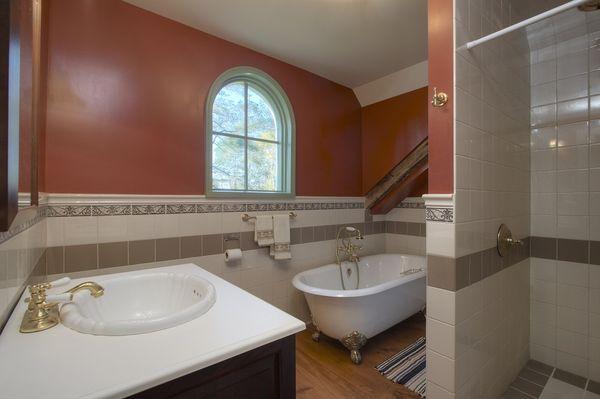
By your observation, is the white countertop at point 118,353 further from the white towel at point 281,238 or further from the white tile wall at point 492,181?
the white towel at point 281,238

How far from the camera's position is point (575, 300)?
188cm

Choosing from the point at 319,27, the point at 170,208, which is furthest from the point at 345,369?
the point at 319,27

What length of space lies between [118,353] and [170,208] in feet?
4.36

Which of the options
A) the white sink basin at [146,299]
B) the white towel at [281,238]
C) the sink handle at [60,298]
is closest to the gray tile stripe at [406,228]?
the white towel at [281,238]

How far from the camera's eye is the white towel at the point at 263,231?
87.9 inches

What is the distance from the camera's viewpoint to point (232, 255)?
6.75ft

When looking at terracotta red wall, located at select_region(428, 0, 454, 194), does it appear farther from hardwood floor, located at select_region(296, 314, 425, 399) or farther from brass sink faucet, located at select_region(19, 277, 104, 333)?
brass sink faucet, located at select_region(19, 277, 104, 333)

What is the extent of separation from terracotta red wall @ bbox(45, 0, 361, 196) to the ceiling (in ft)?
0.44

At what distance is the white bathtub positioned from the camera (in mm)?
1970

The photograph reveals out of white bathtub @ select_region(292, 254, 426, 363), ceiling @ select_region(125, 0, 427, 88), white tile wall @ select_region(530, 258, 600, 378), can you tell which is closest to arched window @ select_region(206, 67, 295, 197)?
ceiling @ select_region(125, 0, 427, 88)

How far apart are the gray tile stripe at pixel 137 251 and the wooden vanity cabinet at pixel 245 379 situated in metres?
1.33

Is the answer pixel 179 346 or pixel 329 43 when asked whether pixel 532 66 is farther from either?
pixel 179 346

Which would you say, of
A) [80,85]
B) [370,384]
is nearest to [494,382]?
[370,384]

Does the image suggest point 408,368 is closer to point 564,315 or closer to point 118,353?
point 564,315
